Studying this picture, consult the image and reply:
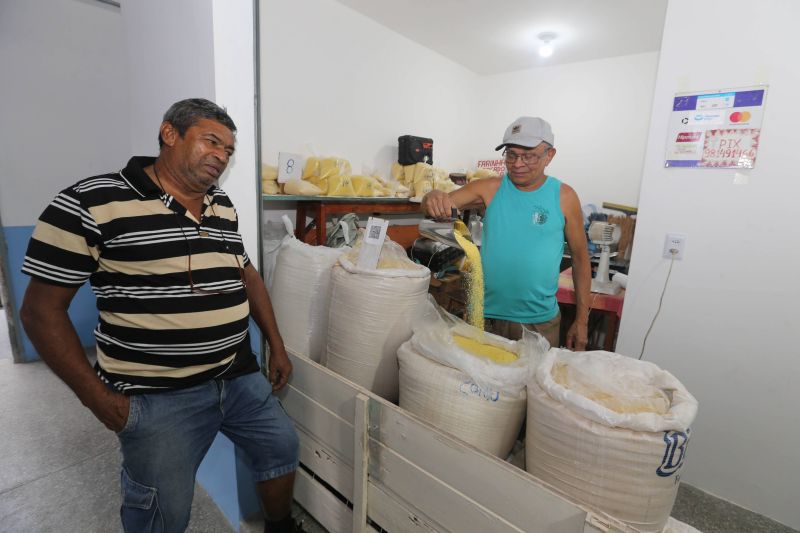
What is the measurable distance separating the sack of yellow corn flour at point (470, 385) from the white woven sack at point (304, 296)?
0.47 meters

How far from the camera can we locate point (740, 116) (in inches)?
64.6

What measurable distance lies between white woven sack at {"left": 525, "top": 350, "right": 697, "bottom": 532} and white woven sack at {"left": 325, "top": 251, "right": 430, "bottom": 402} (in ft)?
1.81

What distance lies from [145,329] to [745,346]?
91.9 inches

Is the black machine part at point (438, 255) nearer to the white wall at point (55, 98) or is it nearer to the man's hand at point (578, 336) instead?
the man's hand at point (578, 336)

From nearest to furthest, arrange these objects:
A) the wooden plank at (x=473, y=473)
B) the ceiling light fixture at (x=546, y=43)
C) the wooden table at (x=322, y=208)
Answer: the wooden plank at (x=473, y=473), the wooden table at (x=322, y=208), the ceiling light fixture at (x=546, y=43)

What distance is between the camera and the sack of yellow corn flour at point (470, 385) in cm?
A: 106

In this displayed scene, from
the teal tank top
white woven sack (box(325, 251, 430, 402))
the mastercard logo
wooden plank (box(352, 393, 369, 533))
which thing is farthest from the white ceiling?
wooden plank (box(352, 393, 369, 533))

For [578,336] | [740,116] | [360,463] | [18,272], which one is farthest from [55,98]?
[740,116]

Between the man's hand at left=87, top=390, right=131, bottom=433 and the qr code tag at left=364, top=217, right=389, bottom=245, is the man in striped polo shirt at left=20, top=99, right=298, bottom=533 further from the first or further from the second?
the qr code tag at left=364, top=217, right=389, bottom=245

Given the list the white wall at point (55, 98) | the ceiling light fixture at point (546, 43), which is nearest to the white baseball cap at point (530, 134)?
the ceiling light fixture at point (546, 43)

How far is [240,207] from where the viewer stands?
4.85 ft

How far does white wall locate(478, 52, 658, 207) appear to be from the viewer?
3666 mm

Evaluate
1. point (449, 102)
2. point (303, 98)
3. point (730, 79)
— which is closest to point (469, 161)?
point (449, 102)

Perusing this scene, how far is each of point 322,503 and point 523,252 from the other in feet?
4.07
